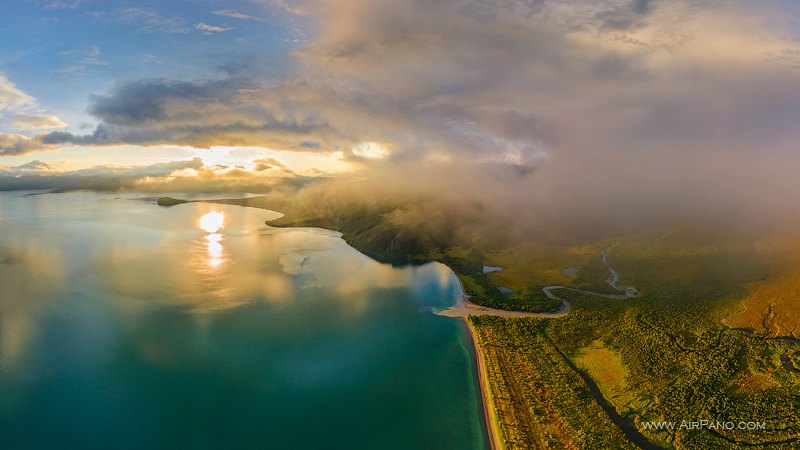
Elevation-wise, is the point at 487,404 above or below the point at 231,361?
below

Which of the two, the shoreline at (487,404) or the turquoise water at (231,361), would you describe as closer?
the shoreline at (487,404)

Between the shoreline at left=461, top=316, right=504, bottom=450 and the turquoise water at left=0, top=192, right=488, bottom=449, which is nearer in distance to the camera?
the shoreline at left=461, top=316, right=504, bottom=450

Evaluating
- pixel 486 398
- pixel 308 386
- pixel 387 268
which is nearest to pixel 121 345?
pixel 308 386

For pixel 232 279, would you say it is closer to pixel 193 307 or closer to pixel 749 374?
pixel 193 307

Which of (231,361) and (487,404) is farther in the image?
(231,361)
